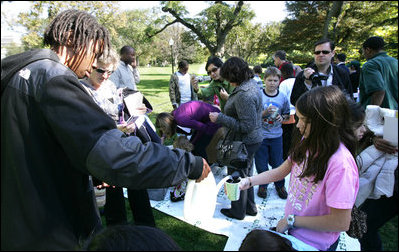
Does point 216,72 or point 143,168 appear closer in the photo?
point 143,168

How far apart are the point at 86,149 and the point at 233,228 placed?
7.89 feet

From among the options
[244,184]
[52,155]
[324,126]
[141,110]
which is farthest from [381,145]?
[141,110]

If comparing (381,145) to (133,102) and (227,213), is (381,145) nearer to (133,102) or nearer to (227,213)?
(227,213)

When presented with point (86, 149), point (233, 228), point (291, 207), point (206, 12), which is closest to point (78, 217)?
Answer: point (86, 149)

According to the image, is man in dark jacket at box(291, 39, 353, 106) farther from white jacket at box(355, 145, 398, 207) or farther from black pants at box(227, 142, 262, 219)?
white jacket at box(355, 145, 398, 207)

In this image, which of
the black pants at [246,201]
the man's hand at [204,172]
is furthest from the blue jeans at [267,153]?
the man's hand at [204,172]

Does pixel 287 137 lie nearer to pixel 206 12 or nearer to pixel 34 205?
pixel 34 205

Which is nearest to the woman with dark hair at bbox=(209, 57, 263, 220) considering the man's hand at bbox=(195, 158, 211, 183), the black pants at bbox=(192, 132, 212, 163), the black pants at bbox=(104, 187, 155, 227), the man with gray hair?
the black pants at bbox=(192, 132, 212, 163)

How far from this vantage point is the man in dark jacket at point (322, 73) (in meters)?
2.98

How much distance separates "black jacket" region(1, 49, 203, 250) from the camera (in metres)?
0.95

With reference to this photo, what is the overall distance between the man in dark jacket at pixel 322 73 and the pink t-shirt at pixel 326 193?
187cm

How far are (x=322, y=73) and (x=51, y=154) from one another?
3031mm

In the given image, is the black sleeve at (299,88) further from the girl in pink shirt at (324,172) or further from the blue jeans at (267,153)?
the girl in pink shirt at (324,172)

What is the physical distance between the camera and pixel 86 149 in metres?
1.04
